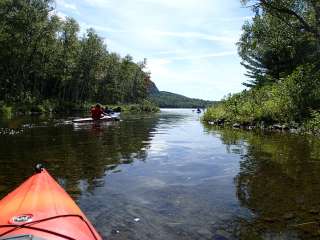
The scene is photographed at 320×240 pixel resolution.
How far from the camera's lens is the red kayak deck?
5293mm

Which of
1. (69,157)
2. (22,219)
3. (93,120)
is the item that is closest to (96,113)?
(93,120)

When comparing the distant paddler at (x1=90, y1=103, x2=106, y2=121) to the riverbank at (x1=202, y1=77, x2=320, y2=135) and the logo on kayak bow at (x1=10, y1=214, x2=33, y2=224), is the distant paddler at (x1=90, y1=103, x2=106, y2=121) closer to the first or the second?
the riverbank at (x1=202, y1=77, x2=320, y2=135)

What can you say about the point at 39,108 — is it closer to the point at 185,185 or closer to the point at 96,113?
the point at 96,113

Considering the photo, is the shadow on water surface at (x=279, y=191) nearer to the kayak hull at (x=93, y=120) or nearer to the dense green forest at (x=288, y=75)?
the dense green forest at (x=288, y=75)

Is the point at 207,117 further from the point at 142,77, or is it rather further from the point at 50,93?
the point at 142,77

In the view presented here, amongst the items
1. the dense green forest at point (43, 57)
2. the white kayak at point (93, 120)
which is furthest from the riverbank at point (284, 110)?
the dense green forest at point (43, 57)

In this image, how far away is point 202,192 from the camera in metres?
10.9

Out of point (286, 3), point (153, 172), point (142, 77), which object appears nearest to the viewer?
point (153, 172)

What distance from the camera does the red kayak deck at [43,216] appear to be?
17.4 feet

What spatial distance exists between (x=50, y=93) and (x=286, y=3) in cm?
6229

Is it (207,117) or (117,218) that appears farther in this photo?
(207,117)

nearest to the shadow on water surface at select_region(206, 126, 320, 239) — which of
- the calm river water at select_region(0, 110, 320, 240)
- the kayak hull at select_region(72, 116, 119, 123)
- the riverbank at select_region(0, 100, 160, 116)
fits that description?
the calm river water at select_region(0, 110, 320, 240)

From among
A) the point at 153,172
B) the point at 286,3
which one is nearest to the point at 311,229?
the point at 153,172

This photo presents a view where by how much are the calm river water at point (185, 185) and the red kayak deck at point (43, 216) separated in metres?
1.59
